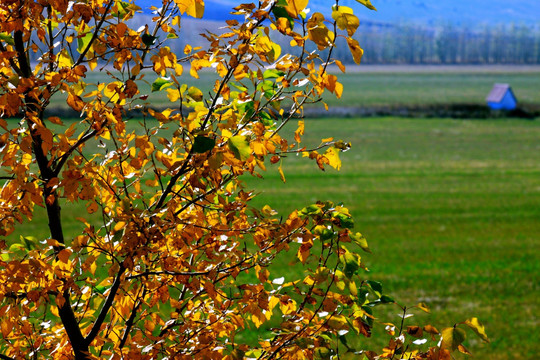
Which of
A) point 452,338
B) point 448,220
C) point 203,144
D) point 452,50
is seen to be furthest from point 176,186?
point 452,50

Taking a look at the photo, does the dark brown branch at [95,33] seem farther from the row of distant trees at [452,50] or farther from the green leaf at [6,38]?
the row of distant trees at [452,50]

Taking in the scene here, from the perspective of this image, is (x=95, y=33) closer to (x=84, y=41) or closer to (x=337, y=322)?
(x=84, y=41)

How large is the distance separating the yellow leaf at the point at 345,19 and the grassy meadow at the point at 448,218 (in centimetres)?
82

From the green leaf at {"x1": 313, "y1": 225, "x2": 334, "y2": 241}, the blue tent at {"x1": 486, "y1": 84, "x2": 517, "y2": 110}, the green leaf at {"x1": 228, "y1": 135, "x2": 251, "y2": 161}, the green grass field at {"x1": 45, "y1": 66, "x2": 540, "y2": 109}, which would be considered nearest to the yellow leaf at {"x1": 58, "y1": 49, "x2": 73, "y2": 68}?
the green leaf at {"x1": 228, "y1": 135, "x2": 251, "y2": 161}

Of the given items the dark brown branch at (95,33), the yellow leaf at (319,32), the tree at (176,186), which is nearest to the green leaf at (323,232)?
the tree at (176,186)

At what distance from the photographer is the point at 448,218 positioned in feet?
45.8

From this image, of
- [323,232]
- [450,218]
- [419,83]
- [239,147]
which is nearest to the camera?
[239,147]

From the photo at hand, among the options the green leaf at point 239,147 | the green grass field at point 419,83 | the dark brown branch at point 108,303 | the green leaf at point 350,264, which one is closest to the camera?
the green leaf at point 239,147

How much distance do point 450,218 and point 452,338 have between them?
12.5 meters

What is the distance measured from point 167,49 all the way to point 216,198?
0.52 m

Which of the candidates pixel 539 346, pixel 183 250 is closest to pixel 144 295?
pixel 183 250

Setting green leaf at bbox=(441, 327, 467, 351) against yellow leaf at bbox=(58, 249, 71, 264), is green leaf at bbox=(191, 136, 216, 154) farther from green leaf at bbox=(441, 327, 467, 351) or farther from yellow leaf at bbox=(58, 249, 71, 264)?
green leaf at bbox=(441, 327, 467, 351)

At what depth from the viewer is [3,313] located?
1.97m

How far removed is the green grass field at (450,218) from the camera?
809 cm
